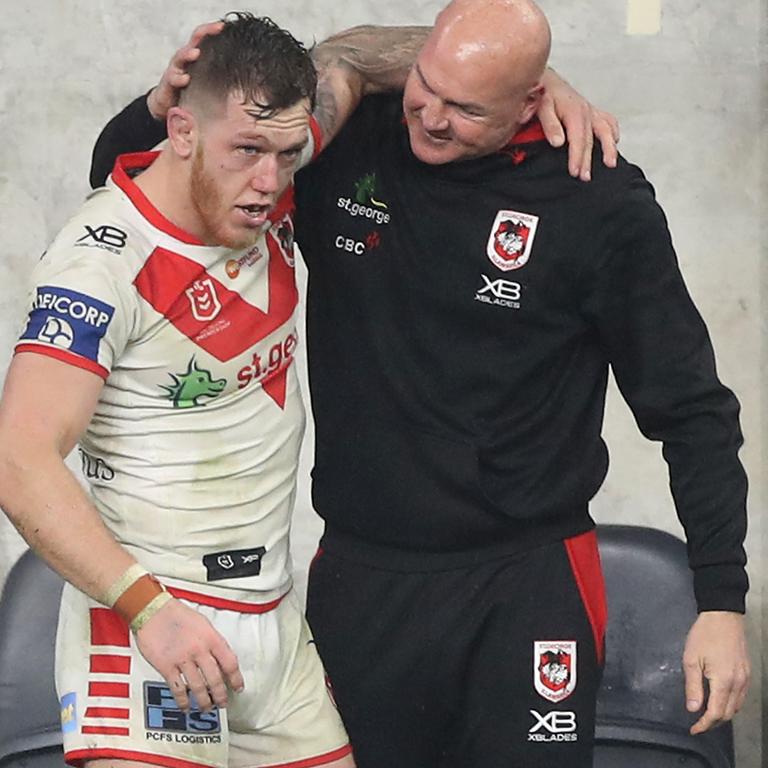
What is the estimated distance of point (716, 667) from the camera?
2.45 m

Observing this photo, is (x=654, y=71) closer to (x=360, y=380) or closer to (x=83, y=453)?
(x=360, y=380)

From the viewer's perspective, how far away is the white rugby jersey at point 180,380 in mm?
2217

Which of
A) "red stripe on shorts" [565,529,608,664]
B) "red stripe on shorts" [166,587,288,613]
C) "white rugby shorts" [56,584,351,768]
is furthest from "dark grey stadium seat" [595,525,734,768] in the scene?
"red stripe on shorts" [166,587,288,613]

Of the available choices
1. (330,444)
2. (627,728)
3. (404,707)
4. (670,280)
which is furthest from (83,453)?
(627,728)

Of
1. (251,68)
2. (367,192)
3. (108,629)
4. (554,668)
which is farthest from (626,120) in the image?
(108,629)

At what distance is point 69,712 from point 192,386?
496 mm

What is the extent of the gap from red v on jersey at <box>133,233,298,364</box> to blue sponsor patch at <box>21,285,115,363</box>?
0.32 ft

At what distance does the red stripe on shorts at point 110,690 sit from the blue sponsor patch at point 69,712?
0.03 m

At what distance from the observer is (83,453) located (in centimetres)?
240

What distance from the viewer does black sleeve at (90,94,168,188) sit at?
102 inches

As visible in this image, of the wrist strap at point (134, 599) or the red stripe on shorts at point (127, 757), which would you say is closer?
the wrist strap at point (134, 599)

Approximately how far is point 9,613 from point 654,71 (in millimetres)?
2002

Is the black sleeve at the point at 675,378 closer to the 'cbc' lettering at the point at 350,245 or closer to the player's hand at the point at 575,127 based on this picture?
the player's hand at the point at 575,127

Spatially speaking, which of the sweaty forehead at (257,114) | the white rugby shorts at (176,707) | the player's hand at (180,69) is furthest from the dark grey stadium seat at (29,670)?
the sweaty forehead at (257,114)
